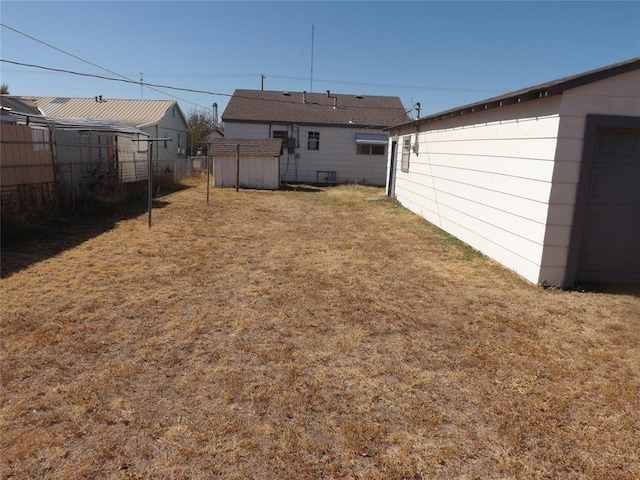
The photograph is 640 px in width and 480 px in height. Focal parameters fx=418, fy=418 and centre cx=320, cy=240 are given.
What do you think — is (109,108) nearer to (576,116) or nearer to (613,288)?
(576,116)

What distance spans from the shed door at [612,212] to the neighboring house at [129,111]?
71.8ft

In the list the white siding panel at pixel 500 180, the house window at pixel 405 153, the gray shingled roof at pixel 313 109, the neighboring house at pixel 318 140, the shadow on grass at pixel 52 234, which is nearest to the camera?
the white siding panel at pixel 500 180

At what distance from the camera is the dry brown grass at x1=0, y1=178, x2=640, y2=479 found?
8.38 ft

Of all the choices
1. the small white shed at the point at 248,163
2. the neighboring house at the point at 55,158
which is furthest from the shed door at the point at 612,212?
the small white shed at the point at 248,163

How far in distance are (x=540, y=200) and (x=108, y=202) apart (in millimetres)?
11409

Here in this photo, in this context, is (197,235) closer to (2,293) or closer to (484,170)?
(2,293)

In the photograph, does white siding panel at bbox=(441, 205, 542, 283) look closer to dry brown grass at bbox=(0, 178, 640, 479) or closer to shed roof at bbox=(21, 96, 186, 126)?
dry brown grass at bbox=(0, 178, 640, 479)

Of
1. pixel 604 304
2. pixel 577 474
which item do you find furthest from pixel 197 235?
pixel 577 474

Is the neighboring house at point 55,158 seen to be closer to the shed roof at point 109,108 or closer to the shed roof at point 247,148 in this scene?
the shed roof at point 247,148

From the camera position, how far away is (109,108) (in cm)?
2573

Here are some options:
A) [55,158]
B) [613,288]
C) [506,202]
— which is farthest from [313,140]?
[613,288]

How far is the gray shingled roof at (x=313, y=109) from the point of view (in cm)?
2222

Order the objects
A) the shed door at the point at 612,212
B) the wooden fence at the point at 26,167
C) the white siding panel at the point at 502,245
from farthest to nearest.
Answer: the wooden fence at the point at 26,167
the white siding panel at the point at 502,245
the shed door at the point at 612,212

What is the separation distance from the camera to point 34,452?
250cm
